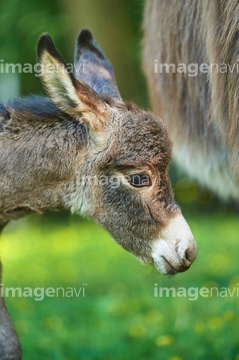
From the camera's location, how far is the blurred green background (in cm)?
500

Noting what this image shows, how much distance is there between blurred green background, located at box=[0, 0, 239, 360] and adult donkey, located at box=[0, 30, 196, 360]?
0.35 meters

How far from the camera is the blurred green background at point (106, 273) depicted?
5.00 metres

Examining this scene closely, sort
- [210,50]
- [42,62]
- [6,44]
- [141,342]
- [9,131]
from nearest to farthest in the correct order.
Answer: [42,62], [9,131], [210,50], [141,342], [6,44]

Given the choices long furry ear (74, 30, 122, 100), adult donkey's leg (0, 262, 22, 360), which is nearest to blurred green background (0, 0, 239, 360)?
long furry ear (74, 30, 122, 100)

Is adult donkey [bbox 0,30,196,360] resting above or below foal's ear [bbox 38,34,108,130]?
below

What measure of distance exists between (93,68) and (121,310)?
Result: 2014 millimetres

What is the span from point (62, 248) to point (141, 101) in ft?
12.9

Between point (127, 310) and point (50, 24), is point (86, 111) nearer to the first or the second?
point (127, 310)

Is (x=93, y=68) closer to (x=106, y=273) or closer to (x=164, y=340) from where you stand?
(x=164, y=340)

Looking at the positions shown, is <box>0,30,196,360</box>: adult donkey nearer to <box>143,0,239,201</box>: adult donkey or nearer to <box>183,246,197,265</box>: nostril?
<box>183,246,197,265</box>: nostril

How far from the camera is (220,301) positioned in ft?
18.1

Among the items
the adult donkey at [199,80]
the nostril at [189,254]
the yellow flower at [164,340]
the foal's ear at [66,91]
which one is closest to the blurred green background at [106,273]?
the yellow flower at [164,340]

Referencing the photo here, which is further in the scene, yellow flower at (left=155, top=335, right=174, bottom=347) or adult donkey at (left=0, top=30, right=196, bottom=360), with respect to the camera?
yellow flower at (left=155, top=335, right=174, bottom=347)

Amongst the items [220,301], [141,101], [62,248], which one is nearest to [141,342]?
[220,301]
